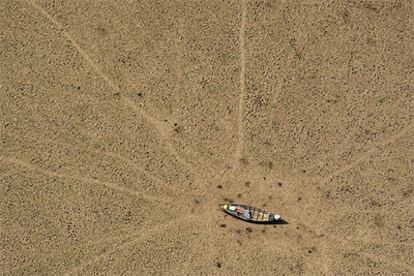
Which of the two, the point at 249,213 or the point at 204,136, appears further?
the point at 204,136

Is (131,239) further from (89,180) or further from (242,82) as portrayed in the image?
(242,82)

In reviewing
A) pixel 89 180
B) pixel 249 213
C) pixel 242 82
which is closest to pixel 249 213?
pixel 249 213

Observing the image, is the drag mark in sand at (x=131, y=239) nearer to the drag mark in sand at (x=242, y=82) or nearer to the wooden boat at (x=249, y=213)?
the wooden boat at (x=249, y=213)

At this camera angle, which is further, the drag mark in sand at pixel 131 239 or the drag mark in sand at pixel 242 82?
the drag mark in sand at pixel 242 82

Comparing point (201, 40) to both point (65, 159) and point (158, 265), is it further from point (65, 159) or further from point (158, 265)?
point (158, 265)

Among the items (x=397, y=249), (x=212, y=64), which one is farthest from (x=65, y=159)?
(x=397, y=249)

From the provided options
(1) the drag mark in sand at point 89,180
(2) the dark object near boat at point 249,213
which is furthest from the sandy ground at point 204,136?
(2) the dark object near boat at point 249,213

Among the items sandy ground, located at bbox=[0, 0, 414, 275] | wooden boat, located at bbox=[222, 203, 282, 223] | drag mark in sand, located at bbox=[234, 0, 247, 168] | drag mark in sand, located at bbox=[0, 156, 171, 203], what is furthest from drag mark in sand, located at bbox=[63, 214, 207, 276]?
drag mark in sand, located at bbox=[234, 0, 247, 168]
